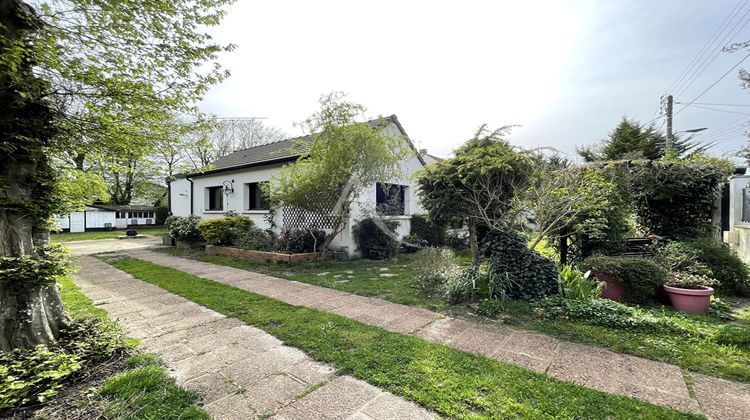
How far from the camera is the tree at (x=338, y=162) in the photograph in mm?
7008

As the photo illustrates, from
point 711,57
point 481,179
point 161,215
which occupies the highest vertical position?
point 711,57

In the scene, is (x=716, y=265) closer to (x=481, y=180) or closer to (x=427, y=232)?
(x=481, y=180)

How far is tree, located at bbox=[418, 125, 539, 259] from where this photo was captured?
484cm

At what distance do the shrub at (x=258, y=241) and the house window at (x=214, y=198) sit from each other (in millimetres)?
4024

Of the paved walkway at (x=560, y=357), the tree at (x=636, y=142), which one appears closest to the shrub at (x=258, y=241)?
the paved walkway at (x=560, y=357)

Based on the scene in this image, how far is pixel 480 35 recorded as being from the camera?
565 cm

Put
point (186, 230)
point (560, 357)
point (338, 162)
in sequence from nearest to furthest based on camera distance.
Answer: point (560, 357)
point (338, 162)
point (186, 230)

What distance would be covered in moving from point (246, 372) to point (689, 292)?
19.4 ft

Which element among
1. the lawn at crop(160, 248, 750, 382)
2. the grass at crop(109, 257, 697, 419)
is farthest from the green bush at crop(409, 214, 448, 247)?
the grass at crop(109, 257, 697, 419)

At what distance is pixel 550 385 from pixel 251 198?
37.1 feet

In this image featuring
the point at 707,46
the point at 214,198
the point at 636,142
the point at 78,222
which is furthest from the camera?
the point at 78,222

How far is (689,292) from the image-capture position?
13.9 ft

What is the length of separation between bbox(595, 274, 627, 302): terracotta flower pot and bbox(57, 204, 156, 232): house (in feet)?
86.0

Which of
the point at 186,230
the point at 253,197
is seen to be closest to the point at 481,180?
the point at 253,197
